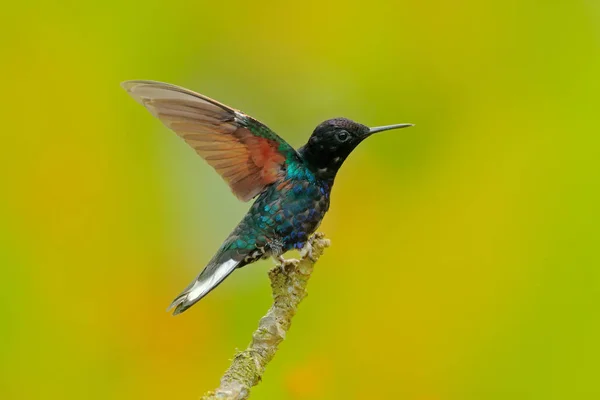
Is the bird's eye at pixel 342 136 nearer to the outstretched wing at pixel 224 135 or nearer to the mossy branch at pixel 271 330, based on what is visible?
the outstretched wing at pixel 224 135

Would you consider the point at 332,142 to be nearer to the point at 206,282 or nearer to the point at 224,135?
the point at 224,135

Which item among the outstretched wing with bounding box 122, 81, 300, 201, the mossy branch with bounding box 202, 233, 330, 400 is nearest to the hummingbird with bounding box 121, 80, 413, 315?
the outstretched wing with bounding box 122, 81, 300, 201

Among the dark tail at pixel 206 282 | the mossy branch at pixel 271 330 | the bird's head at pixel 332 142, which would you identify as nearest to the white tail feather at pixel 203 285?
the dark tail at pixel 206 282

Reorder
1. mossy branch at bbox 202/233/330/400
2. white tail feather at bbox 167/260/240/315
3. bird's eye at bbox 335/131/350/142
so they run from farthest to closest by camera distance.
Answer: bird's eye at bbox 335/131/350/142, white tail feather at bbox 167/260/240/315, mossy branch at bbox 202/233/330/400

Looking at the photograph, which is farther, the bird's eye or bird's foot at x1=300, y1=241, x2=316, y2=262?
the bird's eye

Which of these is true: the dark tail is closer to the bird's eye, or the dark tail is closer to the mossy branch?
the mossy branch

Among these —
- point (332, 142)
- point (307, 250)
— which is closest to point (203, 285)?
point (307, 250)
